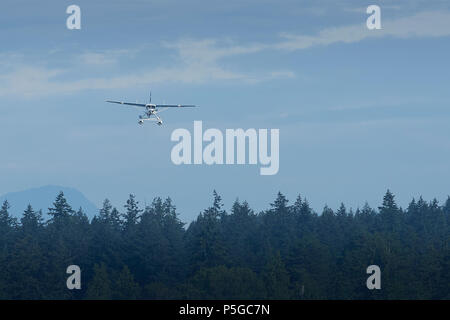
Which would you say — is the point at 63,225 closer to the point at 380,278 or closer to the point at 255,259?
the point at 255,259

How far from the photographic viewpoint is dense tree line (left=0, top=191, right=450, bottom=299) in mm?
136250

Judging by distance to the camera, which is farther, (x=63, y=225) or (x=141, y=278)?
(x=63, y=225)

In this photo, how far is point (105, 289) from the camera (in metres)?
136

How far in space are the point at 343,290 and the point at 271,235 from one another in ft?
111

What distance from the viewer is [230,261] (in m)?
146

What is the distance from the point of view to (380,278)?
135125mm

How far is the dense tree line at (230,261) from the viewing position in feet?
447
